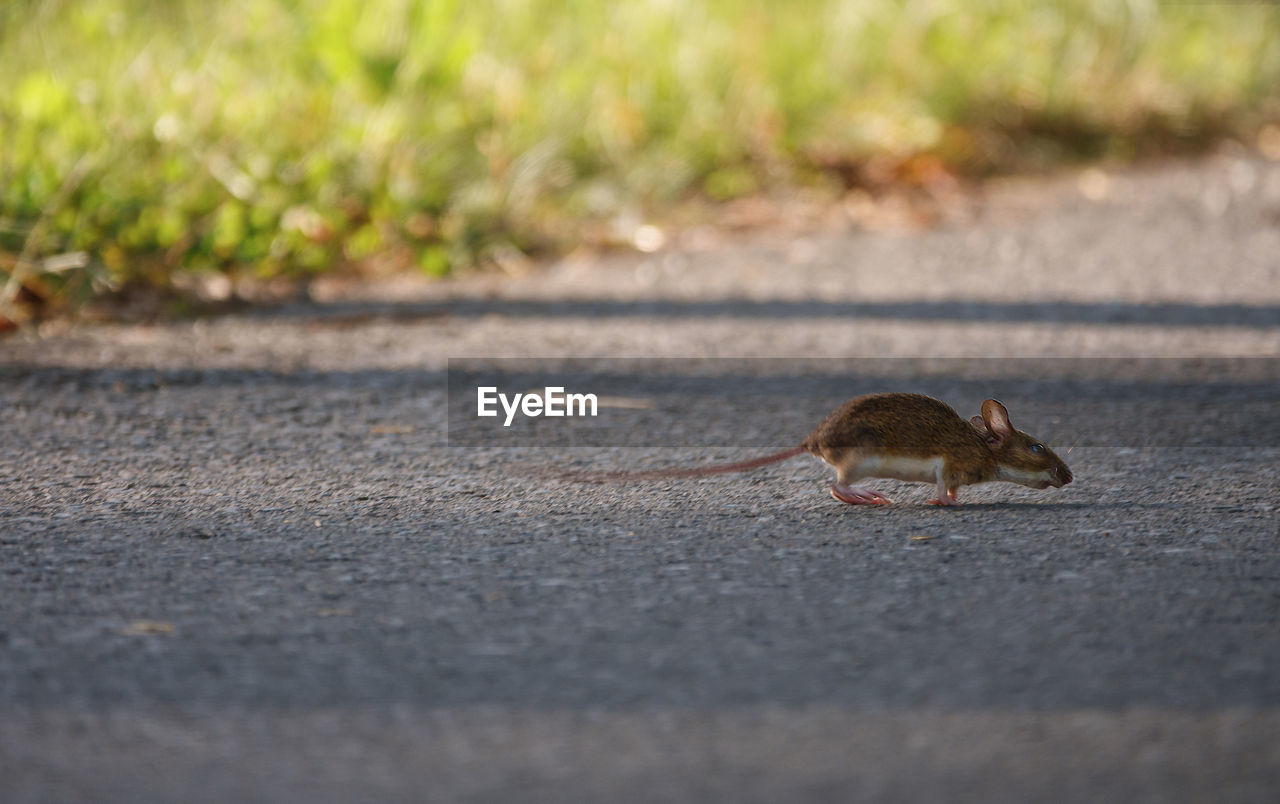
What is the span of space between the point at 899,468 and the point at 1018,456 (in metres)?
0.29

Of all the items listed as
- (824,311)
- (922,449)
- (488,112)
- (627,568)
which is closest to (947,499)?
(922,449)

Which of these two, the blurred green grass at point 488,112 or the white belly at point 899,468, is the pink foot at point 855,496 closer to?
the white belly at point 899,468

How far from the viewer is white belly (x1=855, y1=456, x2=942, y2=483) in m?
3.06

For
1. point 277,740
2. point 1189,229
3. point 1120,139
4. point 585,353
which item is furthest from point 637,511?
point 1120,139

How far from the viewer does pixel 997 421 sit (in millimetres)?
3186

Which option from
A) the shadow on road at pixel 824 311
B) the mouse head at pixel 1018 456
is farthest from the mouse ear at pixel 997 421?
the shadow on road at pixel 824 311

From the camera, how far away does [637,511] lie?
3199mm

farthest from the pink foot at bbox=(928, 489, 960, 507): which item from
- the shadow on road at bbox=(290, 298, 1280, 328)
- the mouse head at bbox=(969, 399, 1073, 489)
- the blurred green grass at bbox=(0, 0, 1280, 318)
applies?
the blurred green grass at bbox=(0, 0, 1280, 318)

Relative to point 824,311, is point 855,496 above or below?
below

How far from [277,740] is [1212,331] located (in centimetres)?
386

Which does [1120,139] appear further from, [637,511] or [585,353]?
[637,511]

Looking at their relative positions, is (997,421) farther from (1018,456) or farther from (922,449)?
(922,449)

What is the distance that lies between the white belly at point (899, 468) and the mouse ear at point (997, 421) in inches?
6.6

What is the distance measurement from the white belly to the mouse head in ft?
0.51
